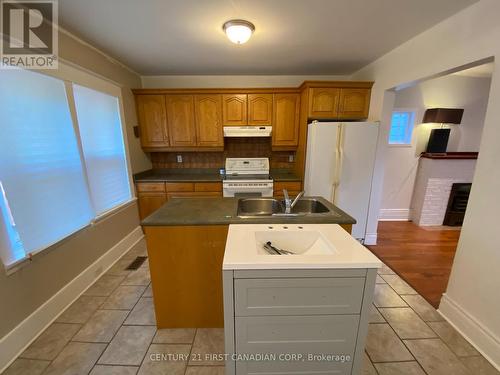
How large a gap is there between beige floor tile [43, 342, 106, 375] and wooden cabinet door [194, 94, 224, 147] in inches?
104

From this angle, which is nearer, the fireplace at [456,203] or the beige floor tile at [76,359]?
the beige floor tile at [76,359]

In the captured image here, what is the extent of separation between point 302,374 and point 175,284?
100 cm

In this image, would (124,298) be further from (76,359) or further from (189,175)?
(189,175)

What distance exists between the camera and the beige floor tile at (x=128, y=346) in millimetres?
1381

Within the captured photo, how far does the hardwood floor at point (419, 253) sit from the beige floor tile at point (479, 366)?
480 mm

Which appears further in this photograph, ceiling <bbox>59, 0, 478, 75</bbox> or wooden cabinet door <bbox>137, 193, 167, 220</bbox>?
wooden cabinet door <bbox>137, 193, 167, 220</bbox>

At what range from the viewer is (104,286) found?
2100mm

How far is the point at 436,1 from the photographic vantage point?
150cm

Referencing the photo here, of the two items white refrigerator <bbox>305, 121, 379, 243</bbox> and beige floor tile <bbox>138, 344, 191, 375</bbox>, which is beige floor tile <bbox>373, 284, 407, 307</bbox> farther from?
beige floor tile <bbox>138, 344, 191, 375</bbox>

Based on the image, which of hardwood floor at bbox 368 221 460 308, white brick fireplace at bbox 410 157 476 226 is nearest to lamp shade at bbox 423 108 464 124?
white brick fireplace at bbox 410 157 476 226

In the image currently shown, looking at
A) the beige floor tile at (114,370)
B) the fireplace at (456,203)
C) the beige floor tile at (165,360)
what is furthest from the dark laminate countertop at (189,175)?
the fireplace at (456,203)

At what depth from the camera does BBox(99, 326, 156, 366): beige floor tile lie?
1.38 m

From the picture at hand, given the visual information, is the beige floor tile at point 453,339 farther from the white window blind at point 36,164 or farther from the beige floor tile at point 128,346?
the white window blind at point 36,164

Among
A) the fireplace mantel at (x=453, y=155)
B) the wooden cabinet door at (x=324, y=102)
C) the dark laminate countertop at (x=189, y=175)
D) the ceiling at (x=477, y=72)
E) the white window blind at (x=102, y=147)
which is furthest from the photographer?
the fireplace mantel at (x=453, y=155)
